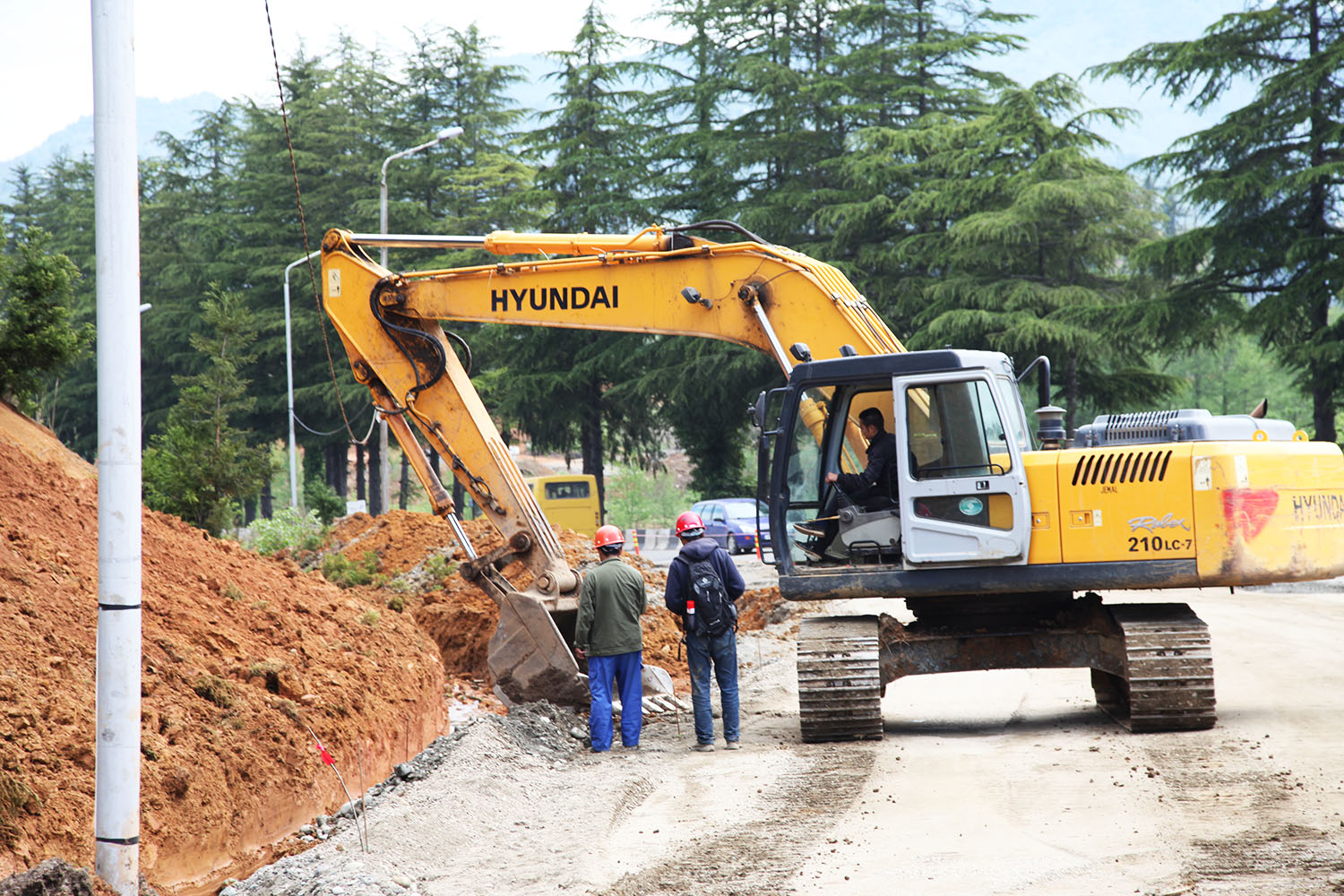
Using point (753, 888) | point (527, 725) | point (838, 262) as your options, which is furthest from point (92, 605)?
point (838, 262)

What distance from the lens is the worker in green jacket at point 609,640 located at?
31.4 feet

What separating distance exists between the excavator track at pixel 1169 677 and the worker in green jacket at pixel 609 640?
147 inches

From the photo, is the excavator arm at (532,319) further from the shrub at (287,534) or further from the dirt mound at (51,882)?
the shrub at (287,534)

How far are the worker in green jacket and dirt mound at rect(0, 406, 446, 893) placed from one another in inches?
55.2

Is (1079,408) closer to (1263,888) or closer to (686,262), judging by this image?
(686,262)

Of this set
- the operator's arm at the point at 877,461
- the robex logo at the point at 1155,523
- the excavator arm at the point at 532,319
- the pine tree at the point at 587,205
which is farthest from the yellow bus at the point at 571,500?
the robex logo at the point at 1155,523

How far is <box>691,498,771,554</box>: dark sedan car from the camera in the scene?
110 ft

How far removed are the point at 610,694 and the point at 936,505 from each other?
295 centimetres

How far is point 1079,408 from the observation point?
116 ft

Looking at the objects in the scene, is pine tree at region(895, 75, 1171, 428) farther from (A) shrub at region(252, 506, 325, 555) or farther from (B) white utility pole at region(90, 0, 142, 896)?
(B) white utility pole at region(90, 0, 142, 896)

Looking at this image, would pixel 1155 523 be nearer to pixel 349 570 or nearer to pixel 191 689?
pixel 191 689

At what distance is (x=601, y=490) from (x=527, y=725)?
31619 millimetres

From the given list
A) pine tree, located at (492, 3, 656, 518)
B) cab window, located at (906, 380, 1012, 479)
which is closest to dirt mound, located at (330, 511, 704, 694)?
cab window, located at (906, 380, 1012, 479)

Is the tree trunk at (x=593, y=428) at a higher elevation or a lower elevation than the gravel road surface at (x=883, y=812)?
higher
